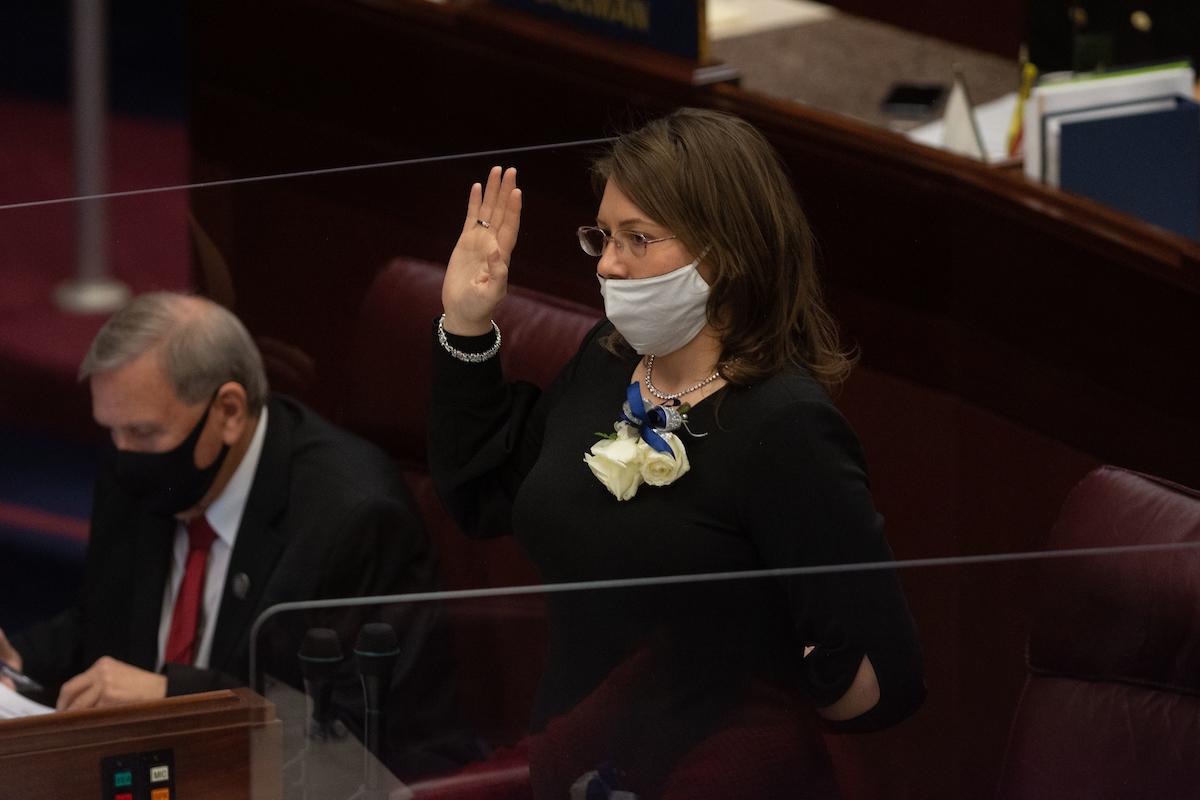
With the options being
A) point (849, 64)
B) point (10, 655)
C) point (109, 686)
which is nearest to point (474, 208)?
point (109, 686)

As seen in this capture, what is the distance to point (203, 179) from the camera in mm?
2332

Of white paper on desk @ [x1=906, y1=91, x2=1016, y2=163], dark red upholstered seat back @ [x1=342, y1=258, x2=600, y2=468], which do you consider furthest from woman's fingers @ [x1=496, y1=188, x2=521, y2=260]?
white paper on desk @ [x1=906, y1=91, x2=1016, y2=163]

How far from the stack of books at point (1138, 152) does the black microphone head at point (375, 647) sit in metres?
1.65

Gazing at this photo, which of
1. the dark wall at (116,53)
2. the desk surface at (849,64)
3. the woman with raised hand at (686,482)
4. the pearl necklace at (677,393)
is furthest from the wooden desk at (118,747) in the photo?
the desk surface at (849,64)

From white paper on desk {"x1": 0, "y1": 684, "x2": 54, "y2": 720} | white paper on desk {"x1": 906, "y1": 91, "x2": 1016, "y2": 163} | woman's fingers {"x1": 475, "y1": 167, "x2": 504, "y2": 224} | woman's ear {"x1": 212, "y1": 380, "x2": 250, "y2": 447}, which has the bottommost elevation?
white paper on desk {"x1": 0, "y1": 684, "x2": 54, "y2": 720}

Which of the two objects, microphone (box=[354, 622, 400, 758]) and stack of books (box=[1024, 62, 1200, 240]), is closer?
microphone (box=[354, 622, 400, 758])

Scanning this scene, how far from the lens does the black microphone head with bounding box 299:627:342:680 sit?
110 cm

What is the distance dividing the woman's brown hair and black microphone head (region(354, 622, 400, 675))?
1.53 feet

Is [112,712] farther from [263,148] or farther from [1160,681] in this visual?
[263,148]

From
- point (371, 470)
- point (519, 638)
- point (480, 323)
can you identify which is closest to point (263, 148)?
point (371, 470)

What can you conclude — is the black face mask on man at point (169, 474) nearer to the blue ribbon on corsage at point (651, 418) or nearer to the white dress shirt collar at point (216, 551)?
the white dress shirt collar at point (216, 551)

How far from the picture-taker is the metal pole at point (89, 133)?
7.60 feet

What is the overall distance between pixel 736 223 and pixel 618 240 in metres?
0.11

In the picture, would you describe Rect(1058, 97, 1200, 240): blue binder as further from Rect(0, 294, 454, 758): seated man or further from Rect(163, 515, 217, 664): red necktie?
Rect(163, 515, 217, 664): red necktie
